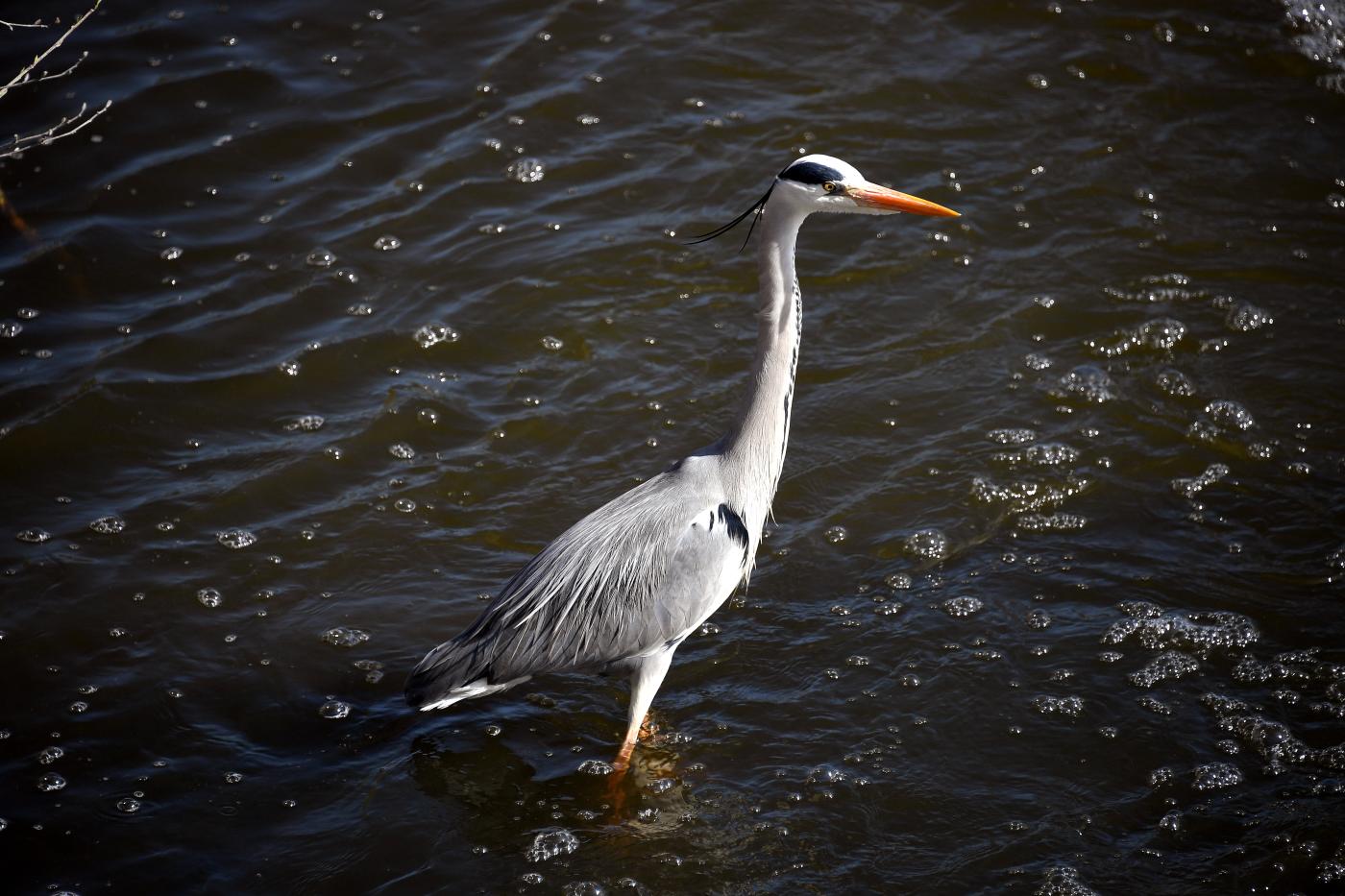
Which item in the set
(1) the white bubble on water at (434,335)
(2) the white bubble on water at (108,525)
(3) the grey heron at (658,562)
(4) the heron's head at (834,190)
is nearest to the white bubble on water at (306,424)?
(1) the white bubble on water at (434,335)

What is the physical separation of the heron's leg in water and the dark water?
18 centimetres

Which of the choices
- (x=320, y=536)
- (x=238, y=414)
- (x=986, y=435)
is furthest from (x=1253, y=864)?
(x=238, y=414)

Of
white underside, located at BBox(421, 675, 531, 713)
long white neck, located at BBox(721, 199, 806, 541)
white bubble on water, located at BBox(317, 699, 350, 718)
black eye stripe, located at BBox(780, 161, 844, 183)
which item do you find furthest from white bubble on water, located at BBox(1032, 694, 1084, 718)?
white bubble on water, located at BBox(317, 699, 350, 718)

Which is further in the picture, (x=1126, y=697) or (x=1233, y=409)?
(x=1233, y=409)

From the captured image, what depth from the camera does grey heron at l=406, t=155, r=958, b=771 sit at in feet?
15.0

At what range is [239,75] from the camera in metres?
8.41

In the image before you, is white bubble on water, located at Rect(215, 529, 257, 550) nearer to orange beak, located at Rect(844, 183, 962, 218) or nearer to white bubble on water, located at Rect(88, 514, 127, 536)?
white bubble on water, located at Rect(88, 514, 127, 536)

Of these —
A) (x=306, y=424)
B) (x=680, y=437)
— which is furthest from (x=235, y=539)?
(x=680, y=437)

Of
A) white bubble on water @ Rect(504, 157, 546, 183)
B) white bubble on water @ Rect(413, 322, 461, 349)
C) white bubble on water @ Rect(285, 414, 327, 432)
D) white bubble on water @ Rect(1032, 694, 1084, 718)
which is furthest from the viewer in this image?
white bubble on water @ Rect(504, 157, 546, 183)

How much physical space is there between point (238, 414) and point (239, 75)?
10.4 ft

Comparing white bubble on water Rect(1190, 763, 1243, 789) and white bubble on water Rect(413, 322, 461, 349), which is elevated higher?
white bubble on water Rect(413, 322, 461, 349)

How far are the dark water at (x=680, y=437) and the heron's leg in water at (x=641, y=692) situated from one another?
18 cm

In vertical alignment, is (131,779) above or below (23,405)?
below

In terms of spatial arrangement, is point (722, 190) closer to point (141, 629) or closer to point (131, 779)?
point (141, 629)
